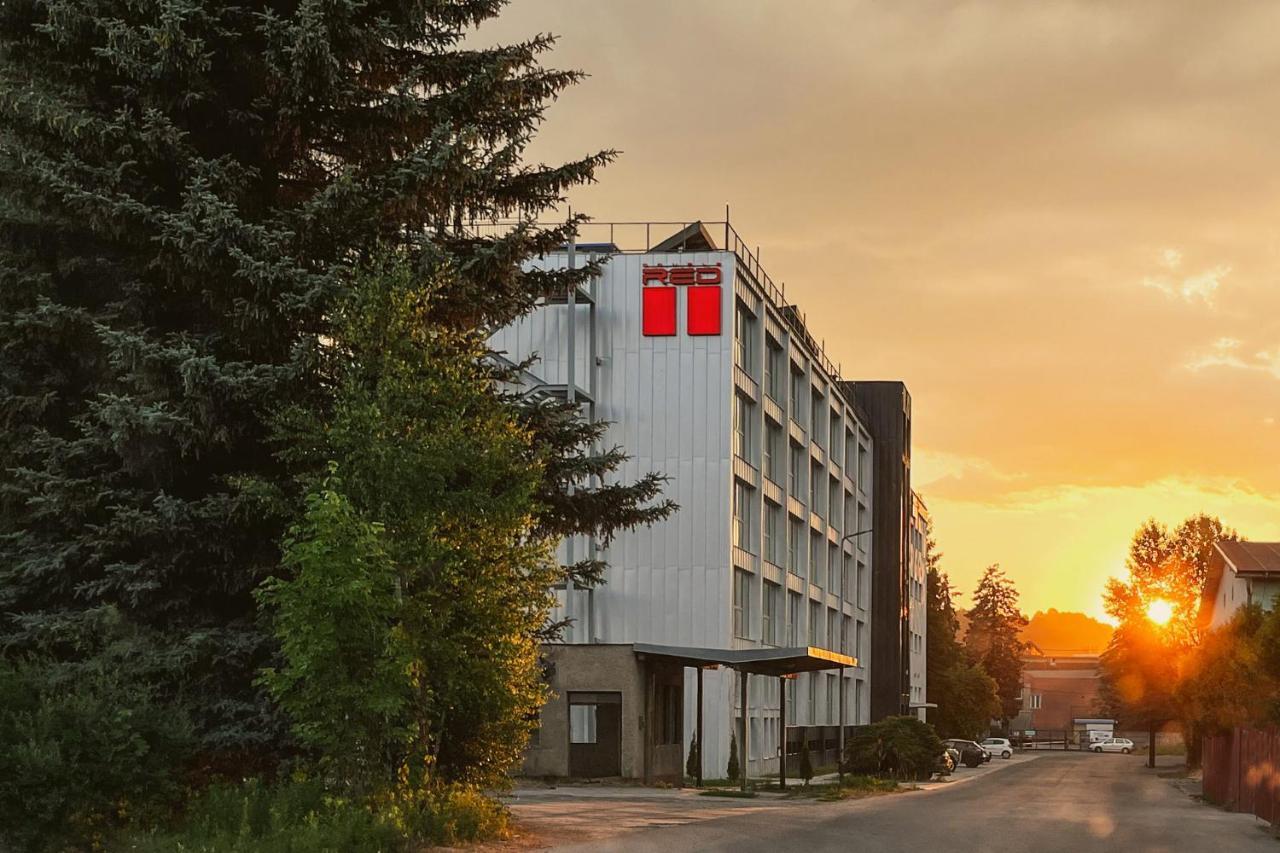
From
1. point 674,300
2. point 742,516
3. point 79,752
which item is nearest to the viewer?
point 79,752

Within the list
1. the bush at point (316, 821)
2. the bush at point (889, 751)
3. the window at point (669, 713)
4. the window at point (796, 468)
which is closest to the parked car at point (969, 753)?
the window at point (796, 468)

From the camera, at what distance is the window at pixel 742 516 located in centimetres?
5532

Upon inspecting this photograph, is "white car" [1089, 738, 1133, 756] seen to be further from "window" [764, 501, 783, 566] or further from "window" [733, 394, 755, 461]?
"window" [733, 394, 755, 461]

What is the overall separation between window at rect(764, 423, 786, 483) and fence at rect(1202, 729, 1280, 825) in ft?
68.8

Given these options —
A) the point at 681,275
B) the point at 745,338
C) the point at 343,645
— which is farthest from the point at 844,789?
the point at 343,645

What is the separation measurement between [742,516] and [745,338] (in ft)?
21.5

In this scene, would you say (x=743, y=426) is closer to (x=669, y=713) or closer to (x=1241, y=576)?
(x=669, y=713)

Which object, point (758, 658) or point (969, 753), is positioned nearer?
point (758, 658)

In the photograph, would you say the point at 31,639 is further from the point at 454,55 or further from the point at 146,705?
the point at 454,55

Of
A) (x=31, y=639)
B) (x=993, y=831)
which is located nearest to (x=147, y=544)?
(x=31, y=639)

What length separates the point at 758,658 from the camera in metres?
39.8

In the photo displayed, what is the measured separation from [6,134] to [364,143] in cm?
487

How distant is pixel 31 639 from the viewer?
20.8 meters

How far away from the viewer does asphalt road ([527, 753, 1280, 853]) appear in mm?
21781
